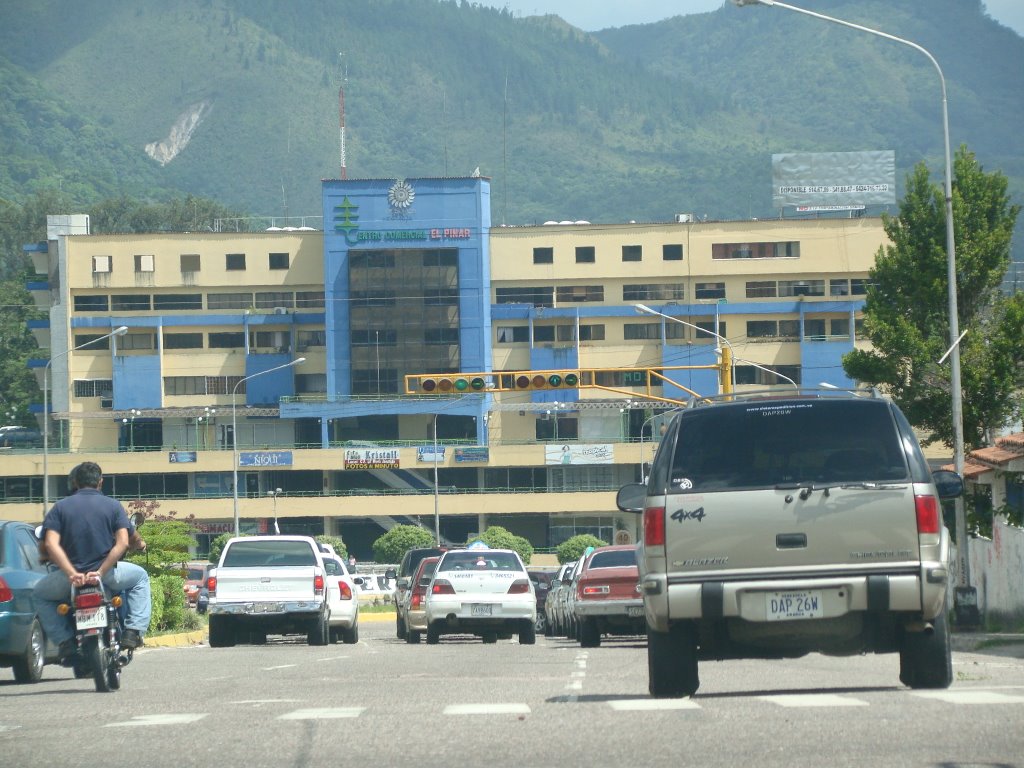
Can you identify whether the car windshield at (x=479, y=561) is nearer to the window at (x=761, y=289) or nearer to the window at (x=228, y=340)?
the window at (x=761, y=289)

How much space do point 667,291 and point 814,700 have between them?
83.5 m

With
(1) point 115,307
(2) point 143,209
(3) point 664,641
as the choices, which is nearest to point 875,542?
(3) point 664,641

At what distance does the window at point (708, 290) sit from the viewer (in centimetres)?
9369

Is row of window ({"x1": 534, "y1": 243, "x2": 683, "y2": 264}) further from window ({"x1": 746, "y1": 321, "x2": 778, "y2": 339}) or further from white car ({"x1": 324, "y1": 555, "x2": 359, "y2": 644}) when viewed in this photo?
→ white car ({"x1": 324, "y1": 555, "x2": 359, "y2": 644})

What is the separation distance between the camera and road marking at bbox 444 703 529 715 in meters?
11.0

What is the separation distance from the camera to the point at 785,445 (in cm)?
1152

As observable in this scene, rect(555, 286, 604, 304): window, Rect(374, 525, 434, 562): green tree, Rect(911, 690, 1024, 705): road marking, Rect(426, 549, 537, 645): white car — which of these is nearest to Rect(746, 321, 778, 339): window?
Rect(555, 286, 604, 304): window

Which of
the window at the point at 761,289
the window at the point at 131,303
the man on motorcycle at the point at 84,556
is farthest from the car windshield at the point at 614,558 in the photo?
the window at the point at 131,303

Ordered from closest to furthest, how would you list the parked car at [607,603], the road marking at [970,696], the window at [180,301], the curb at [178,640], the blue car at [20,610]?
1. the road marking at [970,696]
2. the blue car at [20,610]
3. the parked car at [607,603]
4. the curb at [178,640]
5. the window at [180,301]

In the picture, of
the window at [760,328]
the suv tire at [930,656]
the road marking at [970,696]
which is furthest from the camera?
the window at [760,328]

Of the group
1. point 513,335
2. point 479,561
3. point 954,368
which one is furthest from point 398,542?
point 479,561

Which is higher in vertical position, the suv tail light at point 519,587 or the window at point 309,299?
the window at point 309,299

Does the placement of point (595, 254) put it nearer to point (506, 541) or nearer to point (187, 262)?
point (506, 541)

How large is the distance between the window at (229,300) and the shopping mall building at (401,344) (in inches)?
4.4
